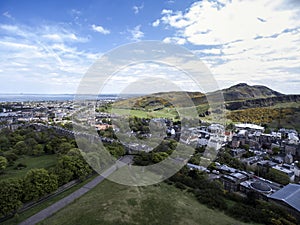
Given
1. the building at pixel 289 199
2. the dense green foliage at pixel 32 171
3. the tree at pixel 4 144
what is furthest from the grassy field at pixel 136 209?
the tree at pixel 4 144

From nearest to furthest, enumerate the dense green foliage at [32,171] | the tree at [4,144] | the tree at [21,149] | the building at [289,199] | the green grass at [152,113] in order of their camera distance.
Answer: the dense green foliage at [32,171], the building at [289,199], the tree at [21,149], the tree at [4,144], the green grass at [152,113]

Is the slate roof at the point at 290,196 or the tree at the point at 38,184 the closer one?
the slate roof at the point at 290,196

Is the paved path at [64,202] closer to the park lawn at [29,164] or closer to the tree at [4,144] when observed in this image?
the park lawn at [29,164]

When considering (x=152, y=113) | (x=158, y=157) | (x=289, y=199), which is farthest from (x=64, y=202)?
(x=152, y=113)

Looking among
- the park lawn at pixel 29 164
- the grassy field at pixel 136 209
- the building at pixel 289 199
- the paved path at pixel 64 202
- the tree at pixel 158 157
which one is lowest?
the park lawn at pixel 29 164

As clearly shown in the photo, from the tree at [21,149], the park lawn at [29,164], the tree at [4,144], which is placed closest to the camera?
the park lawn at [29,164]

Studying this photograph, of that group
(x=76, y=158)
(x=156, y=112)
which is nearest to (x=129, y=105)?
(x=156, y=112)
